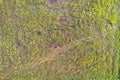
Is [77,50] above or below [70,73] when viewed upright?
above

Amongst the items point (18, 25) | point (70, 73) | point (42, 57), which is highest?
point (18, 25)

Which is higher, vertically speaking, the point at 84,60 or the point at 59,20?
the point at 59,20

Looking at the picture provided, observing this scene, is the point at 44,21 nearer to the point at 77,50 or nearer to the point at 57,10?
the point at 57,10

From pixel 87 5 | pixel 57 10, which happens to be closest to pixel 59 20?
pixel 57 10

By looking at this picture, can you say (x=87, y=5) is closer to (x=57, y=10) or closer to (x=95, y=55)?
(x=57, y=10)

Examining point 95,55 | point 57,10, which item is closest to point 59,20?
point 57,10

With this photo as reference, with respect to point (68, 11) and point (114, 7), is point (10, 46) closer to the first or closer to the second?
point (68, 11)
